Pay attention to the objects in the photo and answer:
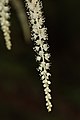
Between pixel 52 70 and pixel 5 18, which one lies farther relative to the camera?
pixel 52 70

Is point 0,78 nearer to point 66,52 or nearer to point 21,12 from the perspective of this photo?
point 66,52

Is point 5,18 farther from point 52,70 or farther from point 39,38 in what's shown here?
point 52,70

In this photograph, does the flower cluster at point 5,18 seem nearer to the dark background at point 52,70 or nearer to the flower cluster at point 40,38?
the flower cluster at point 40,38

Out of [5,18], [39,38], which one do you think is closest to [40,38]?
[39,38]

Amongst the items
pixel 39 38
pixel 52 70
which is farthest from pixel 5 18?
pixel 52 70

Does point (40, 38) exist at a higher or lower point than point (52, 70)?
lower

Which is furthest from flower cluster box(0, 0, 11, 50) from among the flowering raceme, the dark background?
the dark background

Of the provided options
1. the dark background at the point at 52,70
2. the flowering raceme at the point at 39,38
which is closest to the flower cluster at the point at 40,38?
the flowering raceme at the point at 39,38

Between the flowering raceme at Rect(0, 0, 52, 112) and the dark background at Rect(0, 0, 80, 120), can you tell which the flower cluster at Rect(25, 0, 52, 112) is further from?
the dark background at Rect(0, 0, 80, 120)

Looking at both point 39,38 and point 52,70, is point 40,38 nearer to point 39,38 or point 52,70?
point 39,38
